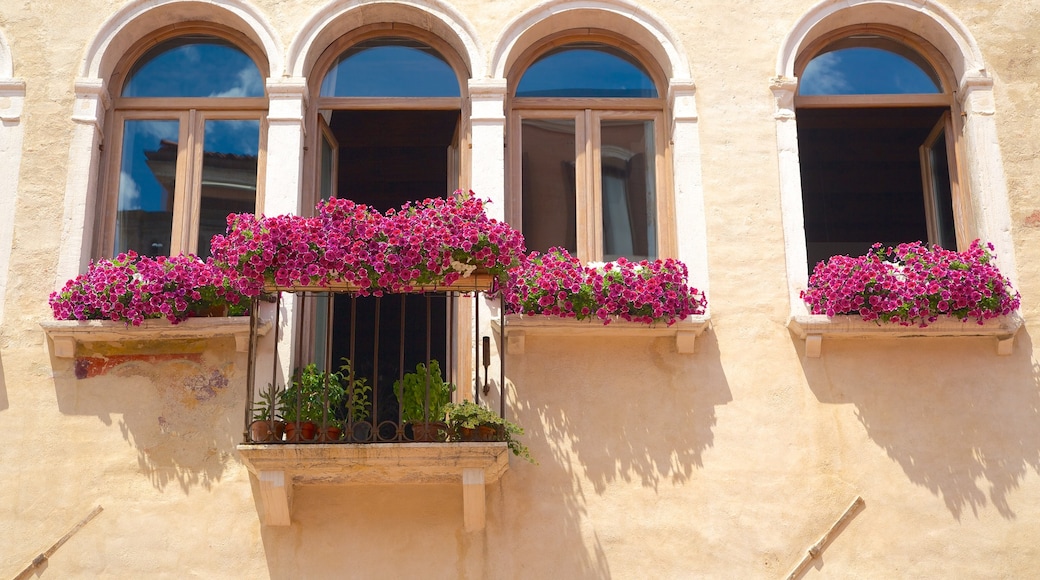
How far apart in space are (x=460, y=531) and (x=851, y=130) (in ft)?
15.9

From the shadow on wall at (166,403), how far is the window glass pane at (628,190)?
2.66 m

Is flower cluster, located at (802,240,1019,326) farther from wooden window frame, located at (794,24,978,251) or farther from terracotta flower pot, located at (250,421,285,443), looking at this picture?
terracotta flower pot, located at (250,421,285,443)

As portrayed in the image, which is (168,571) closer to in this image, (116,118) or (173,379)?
(173,379)

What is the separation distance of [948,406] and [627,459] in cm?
203

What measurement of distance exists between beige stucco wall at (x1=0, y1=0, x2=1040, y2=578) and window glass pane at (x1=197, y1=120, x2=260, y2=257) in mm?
921

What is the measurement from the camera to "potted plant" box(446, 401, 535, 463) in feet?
27.3

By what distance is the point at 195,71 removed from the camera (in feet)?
33.1

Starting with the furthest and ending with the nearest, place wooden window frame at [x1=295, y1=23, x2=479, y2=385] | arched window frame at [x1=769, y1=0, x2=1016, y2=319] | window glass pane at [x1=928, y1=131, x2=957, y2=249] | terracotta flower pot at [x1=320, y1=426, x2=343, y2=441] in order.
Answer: window glass pane at [x1=928, y1=131, x2=957, y2=249] → wooden window frame at [x1=295, y1=23, x2=479, y2=385] → arched window frame at [x1=769, y1=0, x2=1016, y2=319] → terracotta flower pot at [x1=320, y1=426, x2=343, y2=441]

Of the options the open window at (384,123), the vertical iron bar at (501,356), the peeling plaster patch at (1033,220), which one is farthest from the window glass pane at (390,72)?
the peeling plaster patch at (1033,220)

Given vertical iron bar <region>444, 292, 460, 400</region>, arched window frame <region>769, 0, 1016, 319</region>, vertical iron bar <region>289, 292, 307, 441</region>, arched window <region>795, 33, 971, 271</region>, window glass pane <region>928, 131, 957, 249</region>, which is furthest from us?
arched window <region>795, 33, 971, 271</region>

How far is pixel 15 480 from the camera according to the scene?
8.67 metres

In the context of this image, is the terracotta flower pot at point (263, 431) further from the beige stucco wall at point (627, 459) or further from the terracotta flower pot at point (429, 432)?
the terracotta flower pot at point (429, 432)

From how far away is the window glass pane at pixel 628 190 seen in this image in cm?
965

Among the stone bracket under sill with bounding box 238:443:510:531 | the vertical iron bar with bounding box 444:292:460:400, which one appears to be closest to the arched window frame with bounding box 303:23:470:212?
the vertical iron bar with bounding box 444:292:460:400
